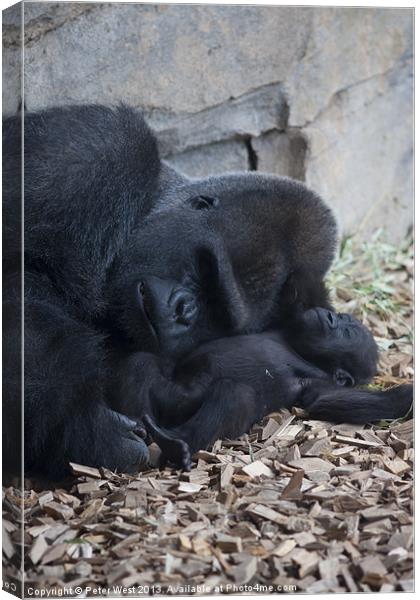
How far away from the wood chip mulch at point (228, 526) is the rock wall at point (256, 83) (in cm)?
104

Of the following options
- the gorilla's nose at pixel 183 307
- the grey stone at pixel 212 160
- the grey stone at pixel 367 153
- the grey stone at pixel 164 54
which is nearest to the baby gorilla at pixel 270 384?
the gorilla's nose at pixel 183 307

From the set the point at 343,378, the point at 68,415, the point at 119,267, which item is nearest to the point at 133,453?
the point at 68,415

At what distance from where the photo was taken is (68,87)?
2.94m

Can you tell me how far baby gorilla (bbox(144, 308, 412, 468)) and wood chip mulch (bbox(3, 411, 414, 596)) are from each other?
0.29ft

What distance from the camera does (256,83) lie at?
338 cm

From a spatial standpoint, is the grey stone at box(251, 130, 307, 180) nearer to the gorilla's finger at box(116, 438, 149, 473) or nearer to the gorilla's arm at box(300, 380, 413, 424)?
the gorilla's arm at box(300, 380, 413, 424)

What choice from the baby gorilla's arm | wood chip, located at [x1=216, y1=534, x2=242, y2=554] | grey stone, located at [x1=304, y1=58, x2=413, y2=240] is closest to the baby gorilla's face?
the baby gorilla's arm

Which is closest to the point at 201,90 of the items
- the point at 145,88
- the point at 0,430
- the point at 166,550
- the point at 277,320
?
the point at 145,88

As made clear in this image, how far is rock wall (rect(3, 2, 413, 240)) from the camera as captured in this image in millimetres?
2930

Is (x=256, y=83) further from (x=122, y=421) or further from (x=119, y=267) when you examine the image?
(x=122, y=421)

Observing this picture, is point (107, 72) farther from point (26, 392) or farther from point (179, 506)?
point (179, 506)

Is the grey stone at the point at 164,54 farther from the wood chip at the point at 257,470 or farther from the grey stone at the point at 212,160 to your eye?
the wood chip at the point at 257,470

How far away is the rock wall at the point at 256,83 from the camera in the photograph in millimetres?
2930

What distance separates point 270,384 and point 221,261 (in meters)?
0.42
